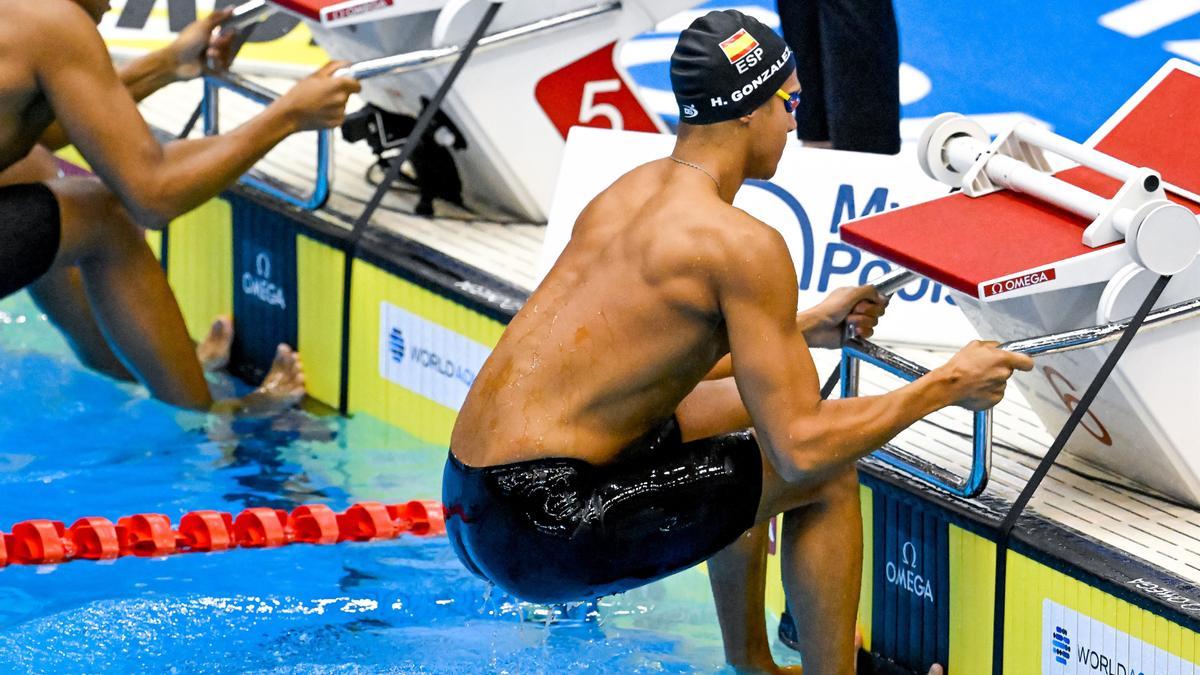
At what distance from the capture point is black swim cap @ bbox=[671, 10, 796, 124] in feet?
8.82

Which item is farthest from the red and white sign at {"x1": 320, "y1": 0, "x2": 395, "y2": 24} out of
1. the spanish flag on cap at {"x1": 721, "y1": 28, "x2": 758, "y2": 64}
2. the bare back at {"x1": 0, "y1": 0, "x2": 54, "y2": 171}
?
the spanish flag on cap at {"x1": 721, "y1": 28, "x2": 758, "y2": 64}

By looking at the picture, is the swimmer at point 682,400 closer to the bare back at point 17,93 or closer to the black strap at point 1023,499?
the black strap at point 1023,499

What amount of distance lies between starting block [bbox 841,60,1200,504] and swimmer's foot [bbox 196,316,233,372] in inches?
90.4

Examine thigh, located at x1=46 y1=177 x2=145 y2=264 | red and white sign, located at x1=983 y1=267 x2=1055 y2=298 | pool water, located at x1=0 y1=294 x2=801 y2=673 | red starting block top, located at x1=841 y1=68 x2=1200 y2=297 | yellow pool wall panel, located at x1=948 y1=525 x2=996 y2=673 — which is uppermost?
red starting block top, located at x1=841 y1=68 x2=1200 y2=297

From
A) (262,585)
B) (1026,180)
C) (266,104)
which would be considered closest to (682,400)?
(1026,180)

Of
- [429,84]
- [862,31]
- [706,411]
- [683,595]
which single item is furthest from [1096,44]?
[706,411]

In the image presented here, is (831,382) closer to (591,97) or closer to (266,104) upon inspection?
(591,97)

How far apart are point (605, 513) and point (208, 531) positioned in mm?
1307

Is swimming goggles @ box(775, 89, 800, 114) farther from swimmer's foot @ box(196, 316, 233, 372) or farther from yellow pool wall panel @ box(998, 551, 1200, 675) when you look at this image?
swimmer's foot @ box(196, 316, 233, 372)

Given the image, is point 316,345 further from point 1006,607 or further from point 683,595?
point 1006,607

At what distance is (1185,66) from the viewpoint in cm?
332

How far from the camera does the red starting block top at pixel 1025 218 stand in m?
2.98

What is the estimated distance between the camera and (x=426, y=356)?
4.49 meters

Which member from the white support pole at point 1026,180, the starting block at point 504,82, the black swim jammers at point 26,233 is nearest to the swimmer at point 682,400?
the white support pole at point 1026,180
